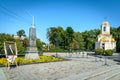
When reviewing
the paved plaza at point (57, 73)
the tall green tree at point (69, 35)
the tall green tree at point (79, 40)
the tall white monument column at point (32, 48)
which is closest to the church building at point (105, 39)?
the tall green tree at point (79, 40)

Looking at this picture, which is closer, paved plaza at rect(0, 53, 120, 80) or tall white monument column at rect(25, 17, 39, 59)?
paved plaza at rect(0, 53, 120, 80)

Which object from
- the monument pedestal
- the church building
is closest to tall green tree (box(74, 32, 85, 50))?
the church building

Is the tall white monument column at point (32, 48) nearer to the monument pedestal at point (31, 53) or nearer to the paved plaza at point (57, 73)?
the monument pedestal at point (31, 53)

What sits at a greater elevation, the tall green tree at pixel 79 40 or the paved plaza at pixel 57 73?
the tall green tree at pixel 79 40

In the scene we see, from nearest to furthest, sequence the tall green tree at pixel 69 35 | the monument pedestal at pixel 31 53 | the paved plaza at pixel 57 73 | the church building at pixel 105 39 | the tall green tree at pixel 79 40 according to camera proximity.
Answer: the paved plaza at pixel 57 73 → the monument pedestal at pixel 31 53 → the church building at pixel 105 39 → the tall green tree at pixel 79 40 → the tall green tree at pixel 69 35

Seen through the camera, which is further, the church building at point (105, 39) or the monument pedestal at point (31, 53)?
the church building at point (105, 39)

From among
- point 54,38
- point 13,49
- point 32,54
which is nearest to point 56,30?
point 54,38

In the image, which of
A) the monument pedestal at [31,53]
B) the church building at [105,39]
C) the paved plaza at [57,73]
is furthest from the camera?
the church building at [105,39]

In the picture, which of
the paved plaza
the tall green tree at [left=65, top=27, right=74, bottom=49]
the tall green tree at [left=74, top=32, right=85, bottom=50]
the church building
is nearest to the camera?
the paved plaza

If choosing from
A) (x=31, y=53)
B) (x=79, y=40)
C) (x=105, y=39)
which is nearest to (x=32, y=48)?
(x=31, y=53)

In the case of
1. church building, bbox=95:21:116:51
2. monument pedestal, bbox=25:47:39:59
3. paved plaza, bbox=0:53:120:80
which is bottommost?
paved plaza, bbox=0:53:120:80

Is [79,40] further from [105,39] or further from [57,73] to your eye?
[57,73]

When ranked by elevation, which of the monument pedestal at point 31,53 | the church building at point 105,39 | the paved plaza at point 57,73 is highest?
the church building at point 105,39

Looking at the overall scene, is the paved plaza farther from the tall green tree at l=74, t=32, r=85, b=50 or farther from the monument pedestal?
the tall green tree at l=74, t=32, r=85, b=50
